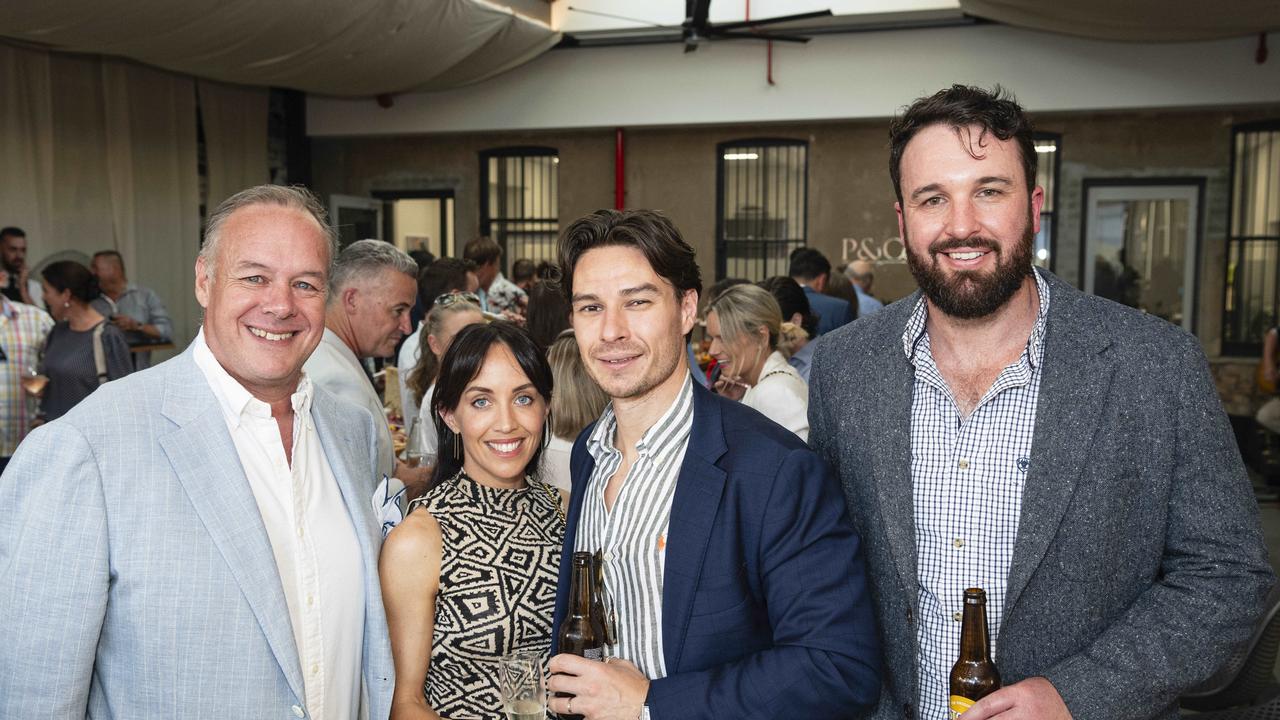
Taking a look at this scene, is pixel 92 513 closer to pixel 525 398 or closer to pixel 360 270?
pixel 525 398

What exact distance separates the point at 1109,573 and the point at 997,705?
1.04 feet

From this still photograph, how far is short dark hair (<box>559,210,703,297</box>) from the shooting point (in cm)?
176

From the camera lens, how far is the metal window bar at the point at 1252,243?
32.1 feet

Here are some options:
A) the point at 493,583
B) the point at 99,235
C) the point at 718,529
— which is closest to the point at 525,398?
the point at 493,583

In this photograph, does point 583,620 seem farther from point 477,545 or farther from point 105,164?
point 105,164

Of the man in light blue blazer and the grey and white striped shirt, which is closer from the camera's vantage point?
the man in light blue blazer

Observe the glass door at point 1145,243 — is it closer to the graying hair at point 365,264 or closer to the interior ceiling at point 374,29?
the interior ceiling at point 374,29

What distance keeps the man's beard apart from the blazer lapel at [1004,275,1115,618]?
0.13 metres

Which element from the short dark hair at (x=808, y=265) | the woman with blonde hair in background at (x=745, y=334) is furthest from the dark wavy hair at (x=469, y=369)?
the short dark hair at (x=808, y=265)

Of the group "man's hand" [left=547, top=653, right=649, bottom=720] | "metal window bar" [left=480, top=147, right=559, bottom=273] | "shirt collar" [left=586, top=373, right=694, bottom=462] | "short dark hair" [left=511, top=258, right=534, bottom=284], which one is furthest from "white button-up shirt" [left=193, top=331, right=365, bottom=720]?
"metal window bar" [left=480, top=147, right=559, bottom=273]

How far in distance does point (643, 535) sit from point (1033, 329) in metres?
0.80

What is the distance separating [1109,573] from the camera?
1.65 meters

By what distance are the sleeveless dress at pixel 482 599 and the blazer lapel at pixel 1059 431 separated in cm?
95

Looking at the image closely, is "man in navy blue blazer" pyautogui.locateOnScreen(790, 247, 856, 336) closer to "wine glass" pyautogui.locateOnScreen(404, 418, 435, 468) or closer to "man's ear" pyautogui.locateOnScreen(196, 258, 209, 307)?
"wine glass" pyautogui.locateOnScreen(404, 418, 435, 468)
